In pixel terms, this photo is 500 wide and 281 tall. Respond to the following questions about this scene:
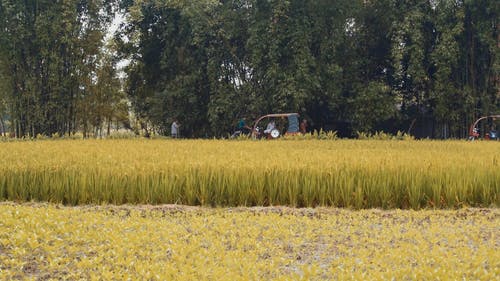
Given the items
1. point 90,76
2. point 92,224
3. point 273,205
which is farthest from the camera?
point 90,76

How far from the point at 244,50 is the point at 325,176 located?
1511cm

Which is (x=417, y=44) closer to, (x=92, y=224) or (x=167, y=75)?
(x=167, y=75)

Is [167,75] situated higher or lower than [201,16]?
lower

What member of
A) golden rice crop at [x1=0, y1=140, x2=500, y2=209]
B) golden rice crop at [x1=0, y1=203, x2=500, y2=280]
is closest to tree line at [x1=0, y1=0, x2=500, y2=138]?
golden rice crop at [x1=0, y1=140, x2=500, y2=209]

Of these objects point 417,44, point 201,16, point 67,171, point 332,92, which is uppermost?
point 201,16

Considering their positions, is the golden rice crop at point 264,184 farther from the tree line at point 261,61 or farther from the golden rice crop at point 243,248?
the tree line at point 261,61

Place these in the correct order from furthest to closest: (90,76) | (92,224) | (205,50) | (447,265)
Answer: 1. (90,76)
2. (205,50)
3. (92,224)
4. (447,265)

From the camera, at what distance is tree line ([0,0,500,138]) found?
1717 centimetres

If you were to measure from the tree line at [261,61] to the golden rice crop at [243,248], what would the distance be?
13.1 m

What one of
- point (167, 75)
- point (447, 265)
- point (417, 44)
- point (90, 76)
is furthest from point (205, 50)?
point (447, 265)

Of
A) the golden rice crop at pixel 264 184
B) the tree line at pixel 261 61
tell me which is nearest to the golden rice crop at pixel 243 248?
the golden rice crop at pixel 264 184

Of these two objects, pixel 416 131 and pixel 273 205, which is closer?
pixel 273 205

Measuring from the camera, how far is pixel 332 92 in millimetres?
17672

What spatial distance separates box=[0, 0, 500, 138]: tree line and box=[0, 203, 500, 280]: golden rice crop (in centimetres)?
1311
